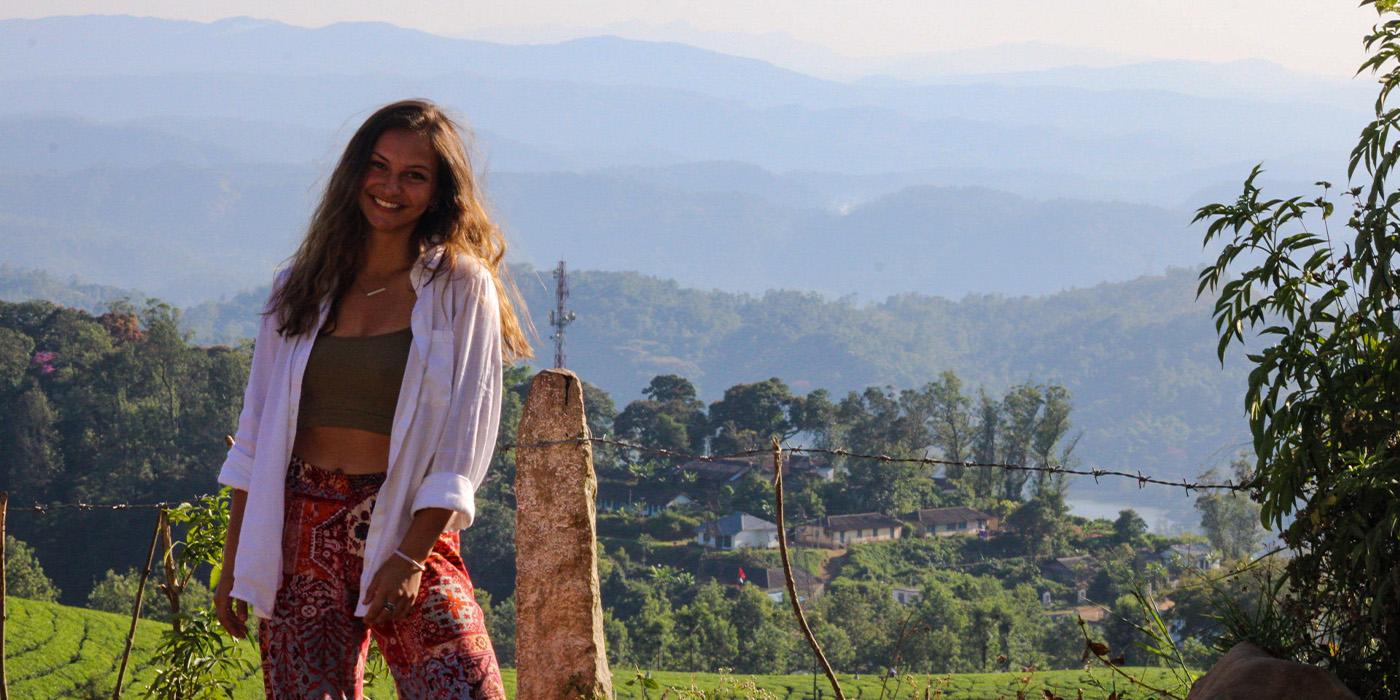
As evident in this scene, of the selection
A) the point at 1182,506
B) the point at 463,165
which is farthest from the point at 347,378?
the point at 1182,506

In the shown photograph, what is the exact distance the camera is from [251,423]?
6.56 feet

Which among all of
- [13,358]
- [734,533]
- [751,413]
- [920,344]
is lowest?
[734,533]

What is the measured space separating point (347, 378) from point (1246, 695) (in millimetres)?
1610

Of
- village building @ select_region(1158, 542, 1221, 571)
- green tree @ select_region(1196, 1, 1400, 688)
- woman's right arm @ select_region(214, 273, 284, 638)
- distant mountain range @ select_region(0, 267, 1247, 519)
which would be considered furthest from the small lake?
woman's right arm @ select_region(214, 273, 284, 638)

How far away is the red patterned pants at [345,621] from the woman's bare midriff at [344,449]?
0.01 metres

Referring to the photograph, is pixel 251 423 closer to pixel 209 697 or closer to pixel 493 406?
pixel 493 406

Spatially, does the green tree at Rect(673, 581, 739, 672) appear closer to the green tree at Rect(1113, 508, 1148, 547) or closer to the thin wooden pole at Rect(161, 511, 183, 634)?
the green tree at Rect(1113, 508, 1148, 547)

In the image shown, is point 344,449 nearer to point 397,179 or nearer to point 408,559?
point 408,559

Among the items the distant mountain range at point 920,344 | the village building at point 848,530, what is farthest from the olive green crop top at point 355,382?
the distant mountain range at point 920,344

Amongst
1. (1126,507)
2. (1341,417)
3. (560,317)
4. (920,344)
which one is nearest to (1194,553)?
(560,317)

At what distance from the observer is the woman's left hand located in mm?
1814

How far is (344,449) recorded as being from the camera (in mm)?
1921

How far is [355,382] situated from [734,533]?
46795mm

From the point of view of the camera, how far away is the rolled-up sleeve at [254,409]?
77.9 inches
